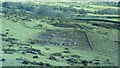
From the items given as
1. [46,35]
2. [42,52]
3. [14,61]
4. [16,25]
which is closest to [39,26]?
[16,25]

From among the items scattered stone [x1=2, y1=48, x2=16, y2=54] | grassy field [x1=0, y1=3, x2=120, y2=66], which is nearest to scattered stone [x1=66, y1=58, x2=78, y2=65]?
grassy field [x1=0, y1=3, x2=120, y2=66]

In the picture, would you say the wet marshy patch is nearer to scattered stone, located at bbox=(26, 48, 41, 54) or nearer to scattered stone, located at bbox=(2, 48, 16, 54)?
scattered stone, located at bbox=(26, 48, 41, 54)

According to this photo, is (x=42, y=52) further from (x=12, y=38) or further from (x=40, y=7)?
(x=40, y=7)

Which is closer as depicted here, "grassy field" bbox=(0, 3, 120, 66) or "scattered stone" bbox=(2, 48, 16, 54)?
"grassy field" bbox=(0, 3, 120, 66)

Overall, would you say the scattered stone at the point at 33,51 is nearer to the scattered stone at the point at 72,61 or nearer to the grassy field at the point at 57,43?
the grassy field at the point at 57,43

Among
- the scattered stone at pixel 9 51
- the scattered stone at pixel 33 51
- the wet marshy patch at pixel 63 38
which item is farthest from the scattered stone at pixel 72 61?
the wet marshy patch at pixel 63 38

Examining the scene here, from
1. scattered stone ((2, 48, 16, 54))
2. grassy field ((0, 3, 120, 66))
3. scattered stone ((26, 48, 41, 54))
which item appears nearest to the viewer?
grassy field ((0, 3, 120, 66))

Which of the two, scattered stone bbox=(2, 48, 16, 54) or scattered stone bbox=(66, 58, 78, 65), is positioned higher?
scattered stone bbox=(2, 48, 16, 54)

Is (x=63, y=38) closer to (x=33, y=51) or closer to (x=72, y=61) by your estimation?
(x=33, y=51)
